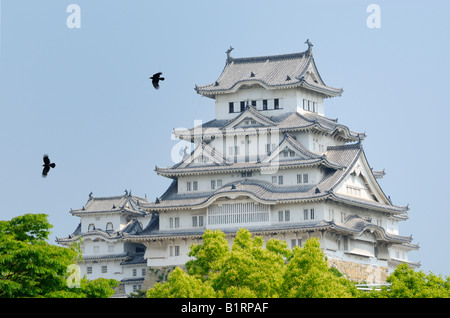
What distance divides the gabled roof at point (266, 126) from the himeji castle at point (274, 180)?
7 centimetres

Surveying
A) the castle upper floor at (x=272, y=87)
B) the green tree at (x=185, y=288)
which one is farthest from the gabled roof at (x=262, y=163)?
the green tree at (x=185, y=288)

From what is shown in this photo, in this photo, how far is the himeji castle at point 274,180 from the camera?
79.4 metres

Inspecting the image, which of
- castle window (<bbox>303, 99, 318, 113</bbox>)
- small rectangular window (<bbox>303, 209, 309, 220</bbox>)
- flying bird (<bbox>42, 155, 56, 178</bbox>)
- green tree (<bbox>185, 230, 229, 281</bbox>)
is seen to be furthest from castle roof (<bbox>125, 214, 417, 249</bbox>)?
flying bird (<bbox>42, 155, 56, 178</bbox>)

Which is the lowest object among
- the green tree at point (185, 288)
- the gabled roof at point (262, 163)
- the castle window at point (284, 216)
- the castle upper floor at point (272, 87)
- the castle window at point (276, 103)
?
the green tree at point (185, 288)

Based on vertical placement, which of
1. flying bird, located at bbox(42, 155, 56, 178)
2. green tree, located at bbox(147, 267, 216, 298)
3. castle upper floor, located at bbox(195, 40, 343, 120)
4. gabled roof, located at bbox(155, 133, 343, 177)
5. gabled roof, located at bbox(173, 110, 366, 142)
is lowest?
green tree, located at bbox(147, 267, 216, 298)

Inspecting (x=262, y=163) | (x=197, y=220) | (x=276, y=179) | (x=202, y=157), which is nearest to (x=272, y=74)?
(x=262, y=163)

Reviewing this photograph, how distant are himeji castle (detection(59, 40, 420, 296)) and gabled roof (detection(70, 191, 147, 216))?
4541 millimetres

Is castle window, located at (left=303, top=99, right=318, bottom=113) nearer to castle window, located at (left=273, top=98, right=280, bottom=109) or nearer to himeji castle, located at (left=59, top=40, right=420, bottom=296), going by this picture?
himeji castle, located at (left=59, top=40, right=420, bottom=296)

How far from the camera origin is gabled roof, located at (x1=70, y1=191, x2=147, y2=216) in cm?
9424

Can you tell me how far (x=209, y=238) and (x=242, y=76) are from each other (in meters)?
27.9

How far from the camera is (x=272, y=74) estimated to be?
86.2 meters

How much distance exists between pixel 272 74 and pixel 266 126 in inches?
199

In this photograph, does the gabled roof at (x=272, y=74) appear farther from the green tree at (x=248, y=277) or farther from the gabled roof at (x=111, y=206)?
the green tree at (x=248, y=277)
